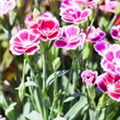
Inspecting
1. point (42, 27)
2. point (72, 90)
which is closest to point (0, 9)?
point (42, 27)

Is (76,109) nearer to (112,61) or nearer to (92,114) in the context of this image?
(92,114)

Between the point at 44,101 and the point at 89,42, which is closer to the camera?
the point at 44,101

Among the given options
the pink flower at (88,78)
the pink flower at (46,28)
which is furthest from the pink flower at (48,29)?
the pink flower at (88,78)

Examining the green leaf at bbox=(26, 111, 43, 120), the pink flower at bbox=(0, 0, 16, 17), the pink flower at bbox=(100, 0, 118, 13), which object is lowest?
the green leaf at bbox=(26, 111, 43, 120)

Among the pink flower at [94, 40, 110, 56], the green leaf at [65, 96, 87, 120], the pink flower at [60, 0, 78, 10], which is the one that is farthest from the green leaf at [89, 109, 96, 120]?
the pink flower at [60, 0, 78, 10]

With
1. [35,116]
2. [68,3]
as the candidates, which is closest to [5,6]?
[68,3]

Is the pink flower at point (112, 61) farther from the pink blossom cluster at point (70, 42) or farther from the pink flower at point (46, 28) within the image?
the pink flower at point (46, 28)

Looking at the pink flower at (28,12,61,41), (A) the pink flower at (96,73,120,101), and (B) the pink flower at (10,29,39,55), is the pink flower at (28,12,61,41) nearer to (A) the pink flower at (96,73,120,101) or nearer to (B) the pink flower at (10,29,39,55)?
(B) the pink flower at (10,29,39,55)

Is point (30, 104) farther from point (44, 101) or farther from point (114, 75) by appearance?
point (114, 75)
